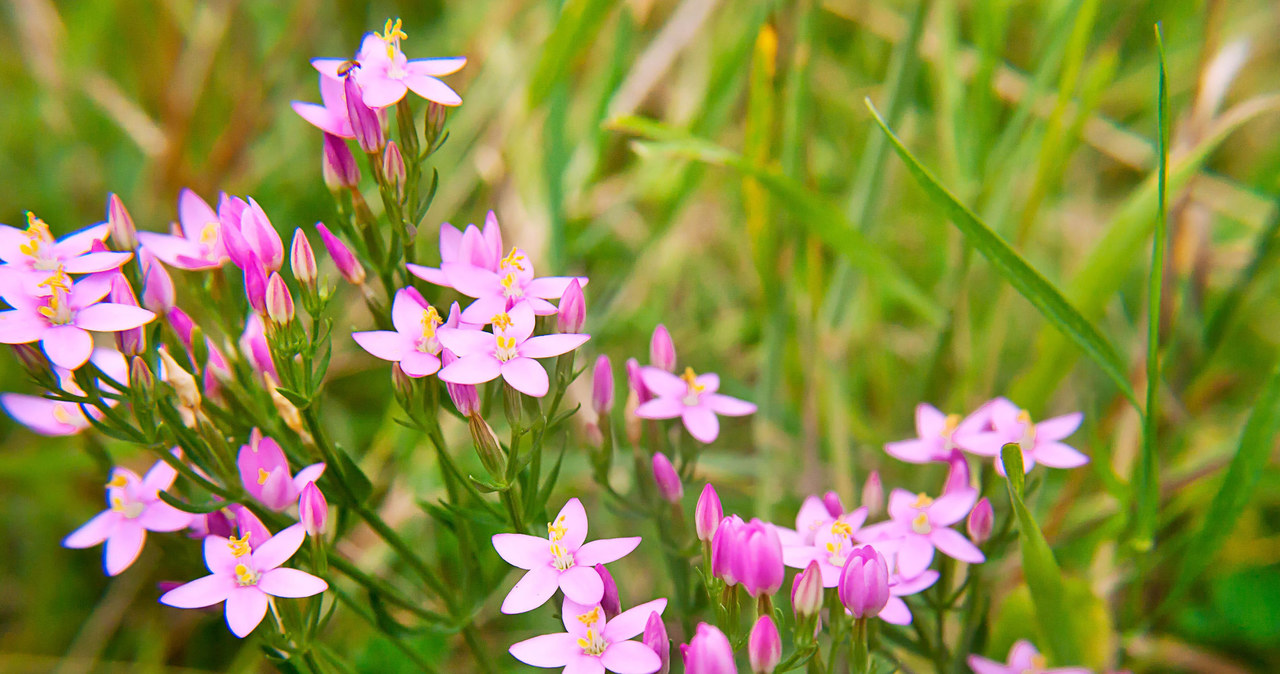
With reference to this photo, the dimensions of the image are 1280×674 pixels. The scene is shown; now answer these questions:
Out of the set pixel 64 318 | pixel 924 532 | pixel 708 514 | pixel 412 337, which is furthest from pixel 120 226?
pixel 924 532

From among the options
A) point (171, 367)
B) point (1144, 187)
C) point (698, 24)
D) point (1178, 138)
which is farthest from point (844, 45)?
point (171, 367)

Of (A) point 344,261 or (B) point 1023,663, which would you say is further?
(B) point 1023,663

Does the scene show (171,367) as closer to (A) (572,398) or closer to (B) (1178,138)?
(A) (572,398)

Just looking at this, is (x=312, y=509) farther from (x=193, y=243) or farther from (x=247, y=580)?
(x=193, y=243)

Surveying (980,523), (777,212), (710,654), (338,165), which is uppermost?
(777,212)

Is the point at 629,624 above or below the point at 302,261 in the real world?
below

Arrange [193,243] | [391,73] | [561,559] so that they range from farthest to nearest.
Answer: [193,243] → [391,73] → [561,559]
